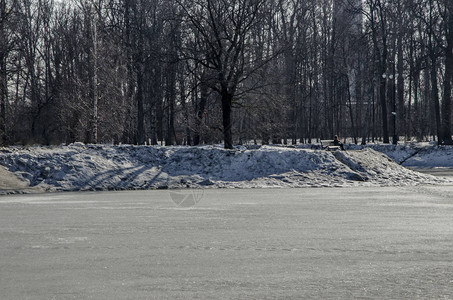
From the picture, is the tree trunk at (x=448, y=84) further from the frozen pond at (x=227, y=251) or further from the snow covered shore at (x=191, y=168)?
the frozen pond at (x=227, y=251)

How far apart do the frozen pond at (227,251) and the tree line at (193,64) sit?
50.4 ft

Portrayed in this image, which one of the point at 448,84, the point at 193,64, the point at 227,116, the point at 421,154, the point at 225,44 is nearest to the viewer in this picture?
the point at 227,116

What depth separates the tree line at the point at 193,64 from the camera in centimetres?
2673

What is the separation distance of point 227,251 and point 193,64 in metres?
24.2

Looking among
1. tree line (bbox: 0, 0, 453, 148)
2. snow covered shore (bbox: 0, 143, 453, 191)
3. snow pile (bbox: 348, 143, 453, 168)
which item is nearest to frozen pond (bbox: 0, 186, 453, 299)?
snow covered shore (bbox: 0, 143, 453, 191)

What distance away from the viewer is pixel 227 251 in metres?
6.84

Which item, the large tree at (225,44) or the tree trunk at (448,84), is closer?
the large tree at (225,44)

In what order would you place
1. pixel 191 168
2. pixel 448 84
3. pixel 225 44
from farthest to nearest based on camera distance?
pixel 448 84 < pixel 225 44 < pixel 191 168

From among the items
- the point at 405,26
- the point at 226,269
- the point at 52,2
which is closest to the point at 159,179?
the point at 226,269

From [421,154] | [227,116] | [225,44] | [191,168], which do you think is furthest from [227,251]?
[421,154]

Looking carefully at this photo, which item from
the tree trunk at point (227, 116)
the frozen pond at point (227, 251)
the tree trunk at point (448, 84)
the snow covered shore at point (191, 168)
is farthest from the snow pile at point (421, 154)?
the frozen pond at point (227, 251)

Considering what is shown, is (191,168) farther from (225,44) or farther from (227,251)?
(227,251)

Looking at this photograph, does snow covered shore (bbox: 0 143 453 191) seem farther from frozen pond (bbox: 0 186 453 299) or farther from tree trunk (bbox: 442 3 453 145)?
tree trunk (bbox: 442 3 453 145)

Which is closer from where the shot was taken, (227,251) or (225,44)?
(227,251)
